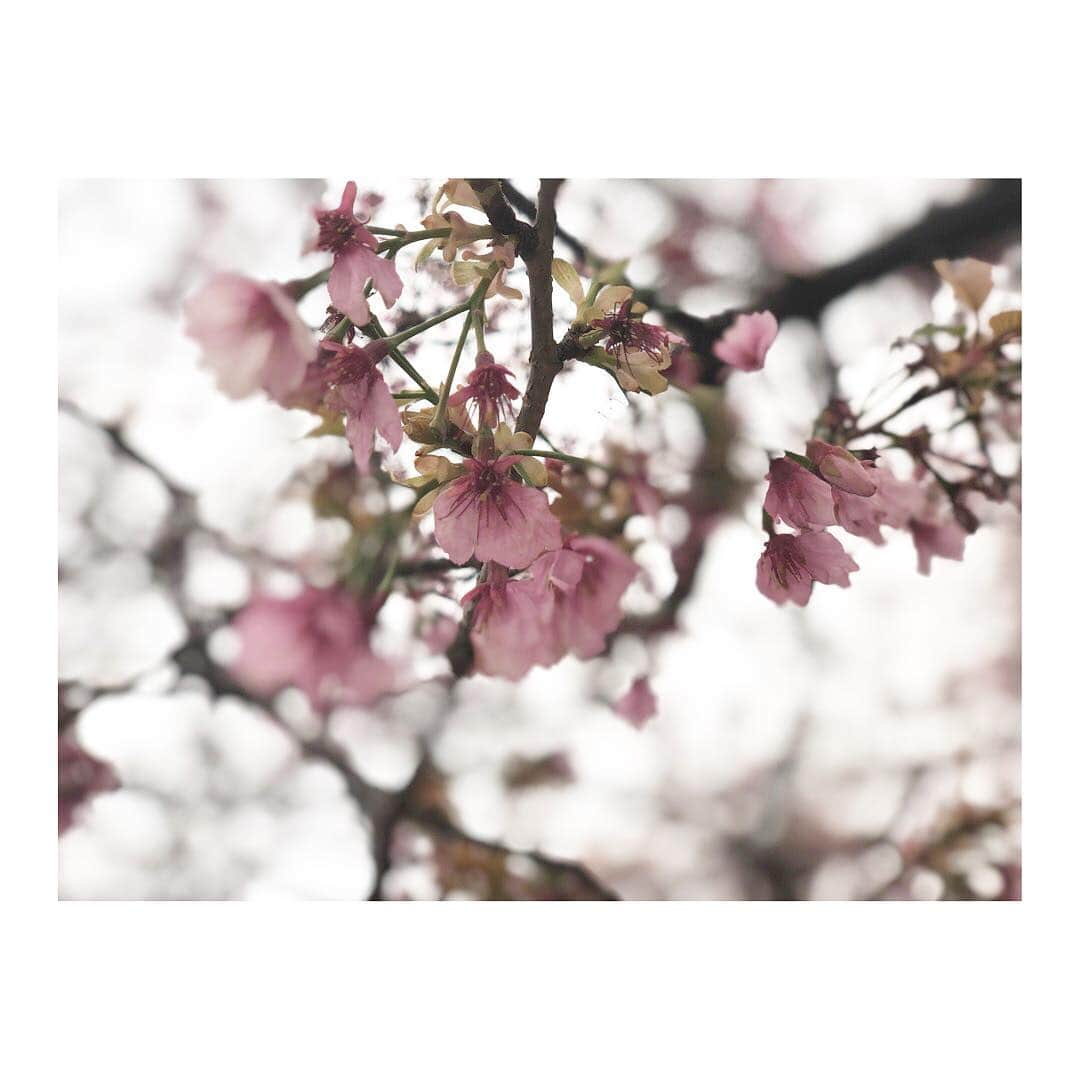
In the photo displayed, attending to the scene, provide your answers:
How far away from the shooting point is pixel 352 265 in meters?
0.78

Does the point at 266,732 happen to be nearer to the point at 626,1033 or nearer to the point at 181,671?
the point at 181,671

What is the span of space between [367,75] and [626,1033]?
1.12 metres

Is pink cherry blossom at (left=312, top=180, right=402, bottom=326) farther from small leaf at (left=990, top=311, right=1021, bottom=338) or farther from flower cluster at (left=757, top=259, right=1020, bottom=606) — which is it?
small leaf at (left=990, top=311, right=1021, bottom=338)

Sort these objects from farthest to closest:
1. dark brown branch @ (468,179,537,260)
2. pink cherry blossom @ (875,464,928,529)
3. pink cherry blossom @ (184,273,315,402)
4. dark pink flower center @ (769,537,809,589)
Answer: pink cherry blossom @ (875,464,928,529), dark pink flower center @ (769,537,809,589), dark brown branch @ (468,179,537,260), pink cherry blossom @ (184,273,315,402)

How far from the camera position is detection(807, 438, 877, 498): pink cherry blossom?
32.9 inches

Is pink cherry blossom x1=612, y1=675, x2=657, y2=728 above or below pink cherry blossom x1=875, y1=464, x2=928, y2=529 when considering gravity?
below

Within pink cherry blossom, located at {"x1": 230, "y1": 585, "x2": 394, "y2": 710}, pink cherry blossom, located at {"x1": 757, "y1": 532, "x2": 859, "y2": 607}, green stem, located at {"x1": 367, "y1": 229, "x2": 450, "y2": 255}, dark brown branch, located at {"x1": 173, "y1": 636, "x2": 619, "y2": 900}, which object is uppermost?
green stem, located at {"x1": 367, "y1": 229, "x2": 450, "y2": 255}

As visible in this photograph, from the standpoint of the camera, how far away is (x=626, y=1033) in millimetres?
1090

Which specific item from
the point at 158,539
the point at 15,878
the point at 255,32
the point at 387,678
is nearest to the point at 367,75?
the point at 255,32

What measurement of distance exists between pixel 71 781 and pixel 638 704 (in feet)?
2.12

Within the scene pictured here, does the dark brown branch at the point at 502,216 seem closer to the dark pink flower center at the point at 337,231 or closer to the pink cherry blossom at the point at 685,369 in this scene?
the dark pink flower center at the point at 337,231

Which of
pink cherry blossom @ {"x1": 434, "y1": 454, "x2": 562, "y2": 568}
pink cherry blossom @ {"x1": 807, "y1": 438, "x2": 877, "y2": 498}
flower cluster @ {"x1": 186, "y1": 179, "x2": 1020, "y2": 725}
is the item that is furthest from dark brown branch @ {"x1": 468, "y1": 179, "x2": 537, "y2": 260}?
pink cherry blossom @ {"x1": 807, "y1": 438, "x2": 877, "y2": 498}

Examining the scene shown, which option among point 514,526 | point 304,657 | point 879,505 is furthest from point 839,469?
point 304,657

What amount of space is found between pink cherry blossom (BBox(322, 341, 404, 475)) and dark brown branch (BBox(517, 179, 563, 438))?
0.11 m
